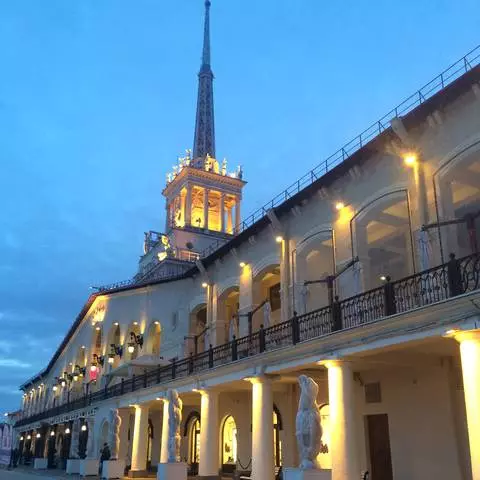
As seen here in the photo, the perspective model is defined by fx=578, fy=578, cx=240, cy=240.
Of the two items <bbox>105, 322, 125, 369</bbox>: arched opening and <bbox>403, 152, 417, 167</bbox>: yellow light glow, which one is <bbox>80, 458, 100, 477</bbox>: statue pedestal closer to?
<bbox>105, 322, 125, 369</bbox>: arched opening

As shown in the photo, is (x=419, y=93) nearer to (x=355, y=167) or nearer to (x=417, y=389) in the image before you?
(x=355, y=167)

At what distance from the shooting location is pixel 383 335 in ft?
45.8

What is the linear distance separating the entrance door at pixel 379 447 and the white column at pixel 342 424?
13.5 feet

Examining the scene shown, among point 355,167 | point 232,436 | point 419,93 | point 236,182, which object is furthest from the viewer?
point 236,182

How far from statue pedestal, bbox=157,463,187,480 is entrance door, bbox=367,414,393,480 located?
6.85m

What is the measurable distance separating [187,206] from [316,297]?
121 feet

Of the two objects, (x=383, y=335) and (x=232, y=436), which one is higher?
(x=383, y=335)

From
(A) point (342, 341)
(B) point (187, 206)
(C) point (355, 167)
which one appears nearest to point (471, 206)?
(C) point (355, 167)

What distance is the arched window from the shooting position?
27469 millimetres

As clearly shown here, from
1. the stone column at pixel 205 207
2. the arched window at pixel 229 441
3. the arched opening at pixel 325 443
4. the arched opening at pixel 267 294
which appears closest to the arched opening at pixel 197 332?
the arched window at pixel 229 441

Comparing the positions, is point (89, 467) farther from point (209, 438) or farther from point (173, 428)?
point (209, 438)

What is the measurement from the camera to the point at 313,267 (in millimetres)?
23422

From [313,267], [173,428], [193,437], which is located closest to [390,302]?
[313,267]

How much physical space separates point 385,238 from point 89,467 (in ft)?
62.8
